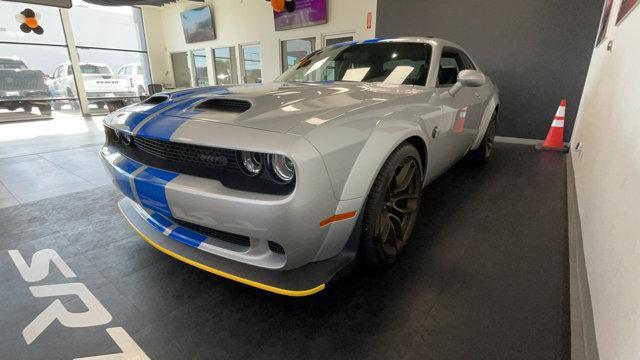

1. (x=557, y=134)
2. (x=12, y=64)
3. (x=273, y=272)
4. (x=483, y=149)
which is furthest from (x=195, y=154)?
(x=12, y=64)

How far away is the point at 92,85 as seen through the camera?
32.6ft

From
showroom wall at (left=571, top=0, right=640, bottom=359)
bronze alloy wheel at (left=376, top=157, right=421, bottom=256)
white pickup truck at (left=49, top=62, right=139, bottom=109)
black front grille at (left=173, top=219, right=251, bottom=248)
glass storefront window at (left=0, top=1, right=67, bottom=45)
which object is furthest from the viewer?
white pickup truck at (left=49, top=62, right=139, bottom=109)

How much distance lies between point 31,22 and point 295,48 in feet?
24.5

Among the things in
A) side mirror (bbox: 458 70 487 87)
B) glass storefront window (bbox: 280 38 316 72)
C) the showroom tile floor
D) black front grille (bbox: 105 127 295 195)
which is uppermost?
glass storefront window (bbox: 280 38 316 72)

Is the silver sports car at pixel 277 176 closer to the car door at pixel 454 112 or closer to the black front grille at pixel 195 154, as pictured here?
the black front grille at pixel 195 154

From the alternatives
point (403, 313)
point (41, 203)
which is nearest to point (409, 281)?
point (403, 313)

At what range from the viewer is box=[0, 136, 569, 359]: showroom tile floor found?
1.12 meters

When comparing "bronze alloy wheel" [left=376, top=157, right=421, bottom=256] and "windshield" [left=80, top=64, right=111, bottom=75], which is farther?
"windshield" [left=80, top=64, right=111, bottom=75]

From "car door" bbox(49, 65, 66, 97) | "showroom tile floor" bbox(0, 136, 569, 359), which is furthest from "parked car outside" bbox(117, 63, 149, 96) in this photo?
"showroom tile floor" bbox(0, 136, 569, 359)

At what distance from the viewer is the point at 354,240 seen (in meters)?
1.30

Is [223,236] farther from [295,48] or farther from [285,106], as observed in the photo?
[295,48]

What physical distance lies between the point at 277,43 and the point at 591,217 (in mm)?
8108

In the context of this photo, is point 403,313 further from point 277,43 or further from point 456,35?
point 277,43

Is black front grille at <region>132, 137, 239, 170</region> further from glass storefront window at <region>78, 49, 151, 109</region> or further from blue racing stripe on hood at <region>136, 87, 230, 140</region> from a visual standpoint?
glass storefront window at <region>78, 49, 151, 109</region>
